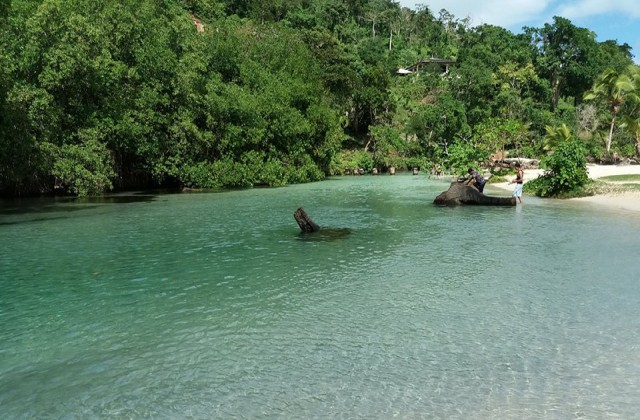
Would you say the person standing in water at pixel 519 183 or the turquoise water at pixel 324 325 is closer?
the turquoise water at pixel 324 325

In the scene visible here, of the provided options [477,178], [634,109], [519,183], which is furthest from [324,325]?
[634,109]

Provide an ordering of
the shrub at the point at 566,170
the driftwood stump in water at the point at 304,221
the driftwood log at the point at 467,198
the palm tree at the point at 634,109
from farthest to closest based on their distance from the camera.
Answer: the palm tree at the point at 634,109
the shrub at the point at 566,170
the driftwood log at the point at 467,198
the driftwood stump in water at the point at 304,221

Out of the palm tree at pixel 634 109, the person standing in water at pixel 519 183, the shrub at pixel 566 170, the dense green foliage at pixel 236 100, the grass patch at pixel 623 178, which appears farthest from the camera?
the palm tree at pixel 634 109

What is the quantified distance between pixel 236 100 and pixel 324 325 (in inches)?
1373

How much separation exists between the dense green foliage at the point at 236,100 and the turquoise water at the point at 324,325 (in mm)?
16099

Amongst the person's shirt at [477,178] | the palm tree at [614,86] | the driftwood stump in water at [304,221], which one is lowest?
the driftwood stump in water at [304,221]

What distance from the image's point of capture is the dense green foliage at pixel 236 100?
30.6m

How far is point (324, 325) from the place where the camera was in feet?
29.1

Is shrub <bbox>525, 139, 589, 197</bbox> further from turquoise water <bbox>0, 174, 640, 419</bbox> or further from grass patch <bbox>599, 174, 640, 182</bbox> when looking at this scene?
turquoise water <bbox>0, 174, 640, 419</bbox>

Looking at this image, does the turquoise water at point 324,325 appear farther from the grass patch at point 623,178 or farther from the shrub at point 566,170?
the grass patch at point 623,178

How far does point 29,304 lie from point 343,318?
6.37m

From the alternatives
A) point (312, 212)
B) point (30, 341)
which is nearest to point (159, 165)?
point (312, 212)

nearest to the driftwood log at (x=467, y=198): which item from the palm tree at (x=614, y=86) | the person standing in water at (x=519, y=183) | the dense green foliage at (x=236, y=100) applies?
the person standing in water at (x=519, y=183)

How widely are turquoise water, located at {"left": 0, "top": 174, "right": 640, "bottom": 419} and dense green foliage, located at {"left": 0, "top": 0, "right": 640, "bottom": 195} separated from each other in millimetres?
16099
